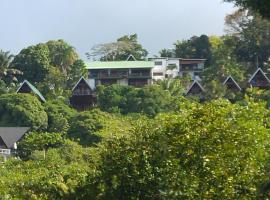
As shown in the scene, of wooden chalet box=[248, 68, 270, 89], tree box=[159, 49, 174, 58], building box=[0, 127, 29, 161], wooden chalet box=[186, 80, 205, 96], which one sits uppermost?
tree box=[159, 49, 174, 58]

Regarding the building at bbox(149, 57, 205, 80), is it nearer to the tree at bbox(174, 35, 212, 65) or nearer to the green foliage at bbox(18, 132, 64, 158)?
the tree at bbox(174, 35, 212, 65)

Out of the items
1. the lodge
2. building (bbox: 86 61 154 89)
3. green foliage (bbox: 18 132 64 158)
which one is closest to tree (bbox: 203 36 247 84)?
the lodge

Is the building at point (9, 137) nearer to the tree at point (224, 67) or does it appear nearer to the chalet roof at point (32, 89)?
the chalet roof at point (32, 89)

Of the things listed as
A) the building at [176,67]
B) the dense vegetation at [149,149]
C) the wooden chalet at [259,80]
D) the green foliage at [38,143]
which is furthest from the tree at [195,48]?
the green foliage at [38,143]

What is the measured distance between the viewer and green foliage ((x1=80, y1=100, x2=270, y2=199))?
1230 cm

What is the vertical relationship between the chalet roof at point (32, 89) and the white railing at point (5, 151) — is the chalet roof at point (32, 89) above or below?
above

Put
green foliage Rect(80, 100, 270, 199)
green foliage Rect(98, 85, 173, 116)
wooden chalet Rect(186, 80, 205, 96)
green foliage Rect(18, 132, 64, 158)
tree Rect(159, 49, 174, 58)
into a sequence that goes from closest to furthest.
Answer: green foliage Rect(80, 100, 270, 199) < green foliage Rect(18, 132, 64, 158) < green foliage Rect(98, 85, 173, 116) < wooden chalet Rect(186, 80, 205, 96) < tree Rect(159, 49, 174, 58)

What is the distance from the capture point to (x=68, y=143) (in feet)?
120

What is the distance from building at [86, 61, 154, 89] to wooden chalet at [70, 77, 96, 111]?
4.39 metres

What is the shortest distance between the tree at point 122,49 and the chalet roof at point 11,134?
24461 millimetres

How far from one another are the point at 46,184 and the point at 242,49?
39535mm

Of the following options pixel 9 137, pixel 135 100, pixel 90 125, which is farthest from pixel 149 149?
pixel 135 100

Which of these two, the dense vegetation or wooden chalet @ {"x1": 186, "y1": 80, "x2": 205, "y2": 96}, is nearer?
the dense vegetation

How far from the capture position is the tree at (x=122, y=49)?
67.7 meters
